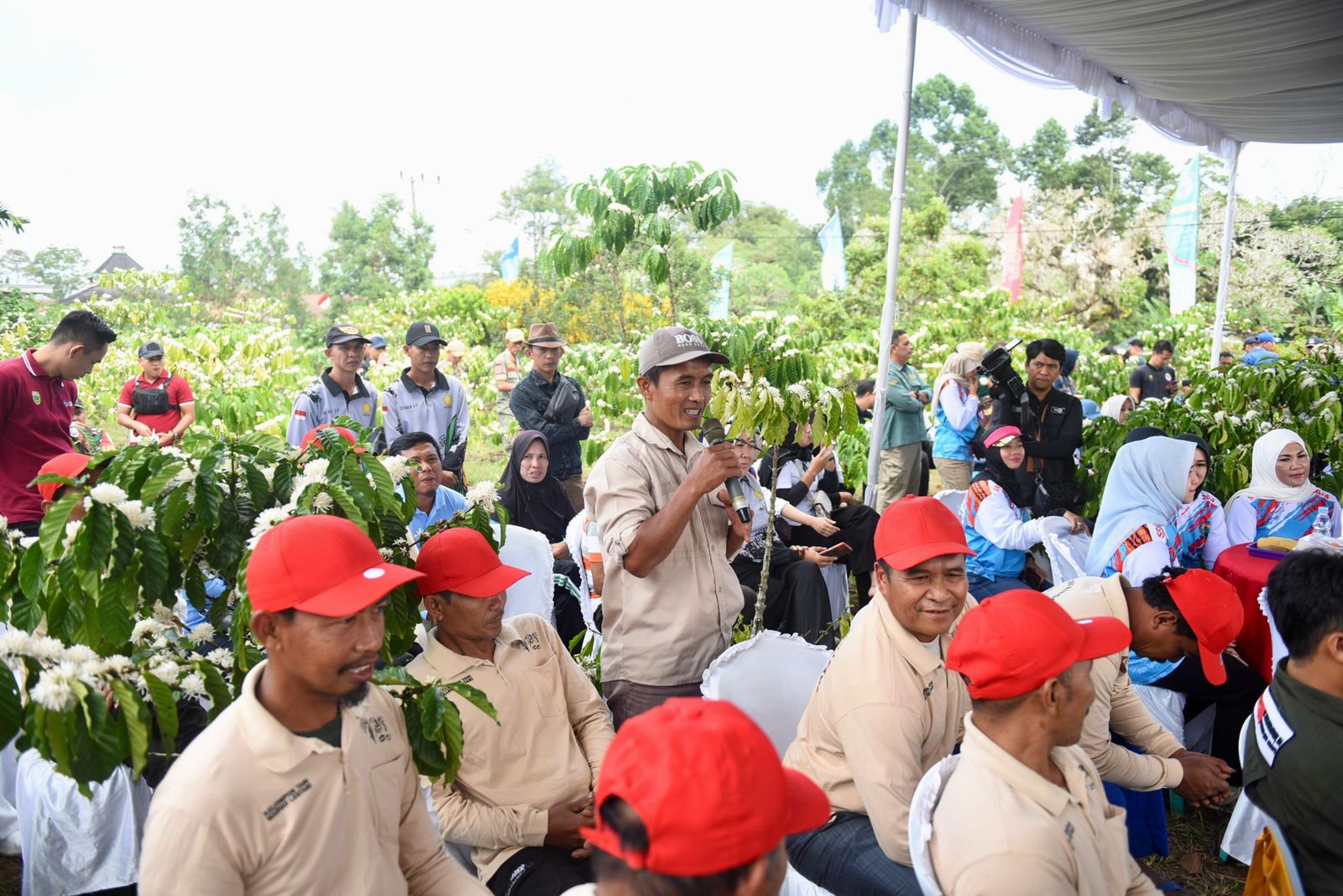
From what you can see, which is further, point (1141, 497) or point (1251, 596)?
point (1141, 497)

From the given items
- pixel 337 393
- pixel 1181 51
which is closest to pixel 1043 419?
pixel 1181 51

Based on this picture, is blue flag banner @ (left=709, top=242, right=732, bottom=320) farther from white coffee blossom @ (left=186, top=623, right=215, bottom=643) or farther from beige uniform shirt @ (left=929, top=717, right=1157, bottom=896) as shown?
beige uniform shirt @ (left=929, top=717, right=1157, bottom=896)

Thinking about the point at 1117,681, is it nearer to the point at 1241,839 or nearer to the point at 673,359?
the point at 1241,839

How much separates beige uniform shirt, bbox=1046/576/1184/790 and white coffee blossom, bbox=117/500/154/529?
7.93 feet

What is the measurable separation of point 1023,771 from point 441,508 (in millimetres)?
3127

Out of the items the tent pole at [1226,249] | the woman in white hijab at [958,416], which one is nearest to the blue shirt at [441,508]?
the woman in white hijab at [958,416]

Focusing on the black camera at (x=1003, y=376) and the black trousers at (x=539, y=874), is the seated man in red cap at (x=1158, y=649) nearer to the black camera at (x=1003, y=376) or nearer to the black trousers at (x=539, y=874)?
the black trousers at (x=539, y=874)

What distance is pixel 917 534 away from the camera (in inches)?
97.7

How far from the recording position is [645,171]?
4.51m

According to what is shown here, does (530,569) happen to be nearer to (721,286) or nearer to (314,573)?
(314,573)

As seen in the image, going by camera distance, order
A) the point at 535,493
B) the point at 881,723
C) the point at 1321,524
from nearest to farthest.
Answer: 1. the point at 881,723
2. the point at 1321,524
3. the point at 535,493

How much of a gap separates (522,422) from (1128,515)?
358 cm

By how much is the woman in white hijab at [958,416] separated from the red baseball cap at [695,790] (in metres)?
6.24

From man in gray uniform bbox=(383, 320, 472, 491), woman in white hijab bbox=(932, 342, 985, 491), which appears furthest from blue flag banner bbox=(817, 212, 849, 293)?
man in gray uniform bbox=(383, 320, 472, 491)
